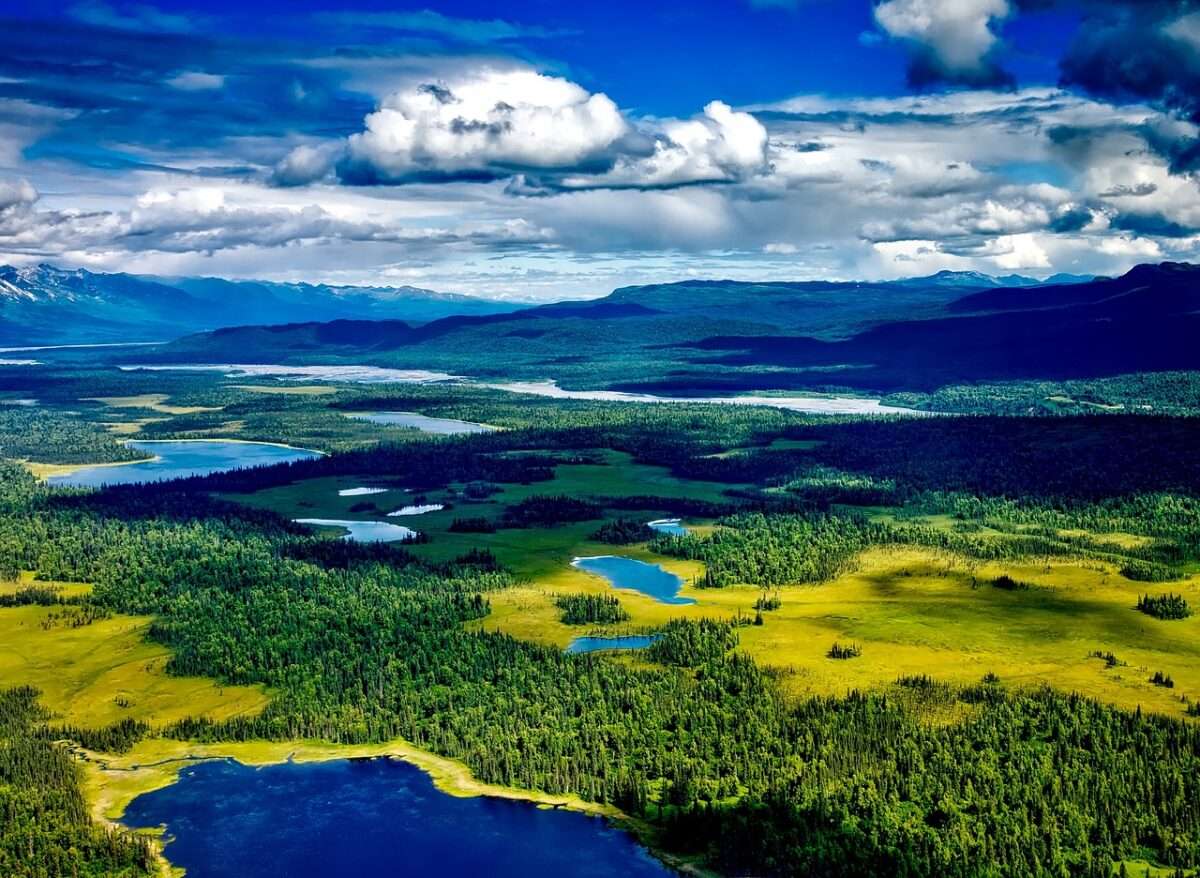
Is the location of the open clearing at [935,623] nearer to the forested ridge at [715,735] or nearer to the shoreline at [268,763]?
the forested ridge at [715,735]

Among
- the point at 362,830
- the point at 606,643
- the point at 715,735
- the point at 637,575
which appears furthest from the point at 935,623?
the point at 362,830

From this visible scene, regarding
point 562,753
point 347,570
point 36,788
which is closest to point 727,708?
point 562,753

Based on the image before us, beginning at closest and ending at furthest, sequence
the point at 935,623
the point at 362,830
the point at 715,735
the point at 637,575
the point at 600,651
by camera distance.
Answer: the point at 362,830 → the point at 715,735 → the point at 600,651 → the point at 935,623 → the point at 637,575

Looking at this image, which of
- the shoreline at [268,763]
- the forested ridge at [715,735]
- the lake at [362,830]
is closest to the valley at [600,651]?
the shoreline at [268,763]

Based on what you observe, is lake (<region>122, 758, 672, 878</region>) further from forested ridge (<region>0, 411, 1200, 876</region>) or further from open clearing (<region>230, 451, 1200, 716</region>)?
open clearing (<region>230, 451, 1200, 716</region>)

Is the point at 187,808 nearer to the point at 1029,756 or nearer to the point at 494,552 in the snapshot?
the point at 1029,756

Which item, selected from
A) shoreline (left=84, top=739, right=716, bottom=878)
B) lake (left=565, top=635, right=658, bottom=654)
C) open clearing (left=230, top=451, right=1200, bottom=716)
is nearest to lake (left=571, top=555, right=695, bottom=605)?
open clearing (left=230, top=451, right=1200, bottom=716)

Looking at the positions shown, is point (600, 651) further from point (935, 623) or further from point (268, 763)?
point (935, 623)
